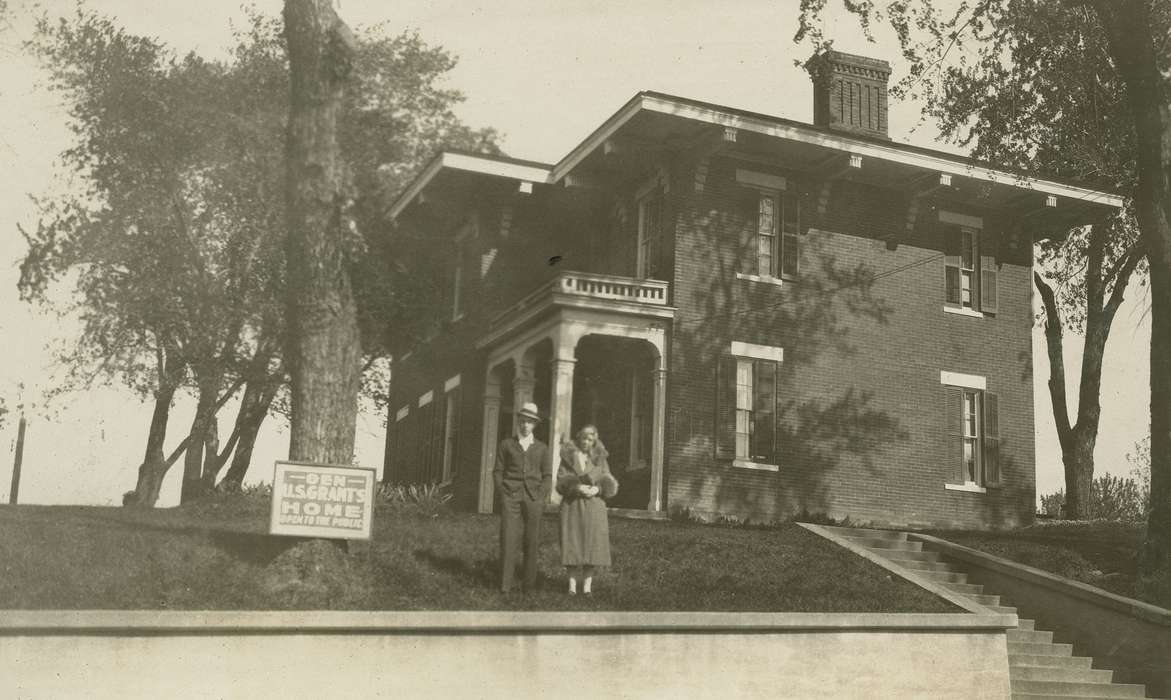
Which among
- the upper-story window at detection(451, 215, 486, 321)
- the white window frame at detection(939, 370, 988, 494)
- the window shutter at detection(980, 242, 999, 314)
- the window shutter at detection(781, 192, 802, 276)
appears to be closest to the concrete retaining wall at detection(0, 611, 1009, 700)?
the window shutter at detection(781, 192, 802, 276)

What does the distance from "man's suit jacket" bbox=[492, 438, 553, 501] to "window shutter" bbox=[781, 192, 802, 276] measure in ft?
38.6

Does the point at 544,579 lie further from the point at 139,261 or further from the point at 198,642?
the point at 139,261

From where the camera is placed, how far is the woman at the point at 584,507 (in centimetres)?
1373

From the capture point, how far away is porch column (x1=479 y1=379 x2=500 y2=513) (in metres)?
26.4

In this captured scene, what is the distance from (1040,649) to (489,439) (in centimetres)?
1365

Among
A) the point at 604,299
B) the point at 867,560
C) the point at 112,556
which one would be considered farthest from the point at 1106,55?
the point at 112,556

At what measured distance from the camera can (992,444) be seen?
25969 millimetres

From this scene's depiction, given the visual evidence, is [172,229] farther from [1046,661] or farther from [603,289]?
[1046,661]

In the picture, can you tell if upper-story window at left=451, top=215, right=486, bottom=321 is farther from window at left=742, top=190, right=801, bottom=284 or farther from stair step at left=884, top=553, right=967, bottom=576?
stair step at left=884, top=553, right=967, bottom=576

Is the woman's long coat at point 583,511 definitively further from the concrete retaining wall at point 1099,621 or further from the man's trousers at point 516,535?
the concrete retaining wall at point 1099,621

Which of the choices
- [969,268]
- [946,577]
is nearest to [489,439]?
[969,268]

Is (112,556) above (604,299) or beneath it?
beneath

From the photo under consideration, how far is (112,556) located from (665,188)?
43.1 ft

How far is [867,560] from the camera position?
55.8 feet
